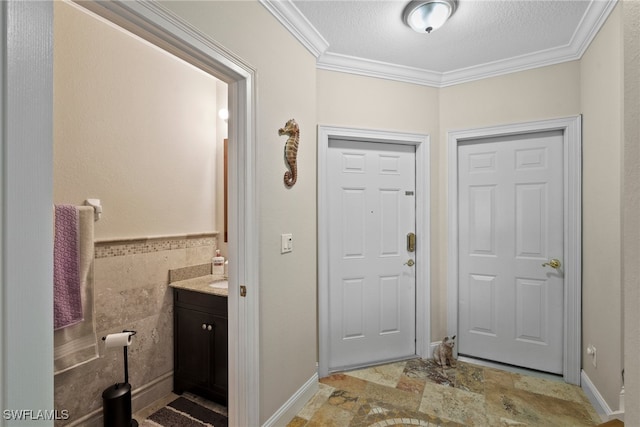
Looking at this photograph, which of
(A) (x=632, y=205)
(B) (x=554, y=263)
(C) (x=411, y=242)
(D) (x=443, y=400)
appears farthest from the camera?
(C) (x=411, y=242)

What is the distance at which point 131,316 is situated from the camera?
2.10m

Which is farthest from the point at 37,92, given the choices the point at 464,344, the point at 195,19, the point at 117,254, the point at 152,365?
the point at 464,344

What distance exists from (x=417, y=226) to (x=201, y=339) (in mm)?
1977

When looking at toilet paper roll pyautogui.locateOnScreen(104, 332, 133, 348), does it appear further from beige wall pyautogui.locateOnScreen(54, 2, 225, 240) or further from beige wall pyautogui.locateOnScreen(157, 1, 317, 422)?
beige wall pyautogui.locateOnScreen(157, 1, 317, 422)

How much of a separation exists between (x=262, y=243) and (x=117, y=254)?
1.06m

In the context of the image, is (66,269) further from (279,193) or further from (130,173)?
(279,193)

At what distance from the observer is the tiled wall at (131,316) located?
72.2 inches

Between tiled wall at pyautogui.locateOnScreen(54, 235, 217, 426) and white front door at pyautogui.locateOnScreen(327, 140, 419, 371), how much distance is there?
1261mm

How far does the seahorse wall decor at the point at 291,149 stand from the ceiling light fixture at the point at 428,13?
0.99 metres

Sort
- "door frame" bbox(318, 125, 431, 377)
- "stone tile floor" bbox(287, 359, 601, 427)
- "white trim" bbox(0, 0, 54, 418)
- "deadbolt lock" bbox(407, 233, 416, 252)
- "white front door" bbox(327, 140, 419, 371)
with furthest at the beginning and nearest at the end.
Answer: "deadbolt lock" bbox(407, 233, 416, 252) → "white front door" bbox(327, 140, 419, 371) → "door frame" bbox(318, 125, 431, 377) → "stone tile floor" bbox(287, 359, 601, 427) → "white trim" bbox(0, 0, 54, 418)

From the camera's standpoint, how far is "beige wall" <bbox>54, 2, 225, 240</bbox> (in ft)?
5.83

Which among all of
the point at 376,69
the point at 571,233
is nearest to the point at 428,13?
the point at 376,69

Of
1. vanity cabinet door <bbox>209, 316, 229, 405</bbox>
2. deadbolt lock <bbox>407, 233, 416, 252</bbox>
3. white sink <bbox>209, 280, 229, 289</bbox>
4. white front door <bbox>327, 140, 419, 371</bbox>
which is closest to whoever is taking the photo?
vanity cabinet door <bbox>209, 316, 229, 405</bbox>

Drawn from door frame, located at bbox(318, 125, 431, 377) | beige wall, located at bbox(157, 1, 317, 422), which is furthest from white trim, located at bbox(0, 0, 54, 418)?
door frame, located at bbox(318, 125, 431, 377)
